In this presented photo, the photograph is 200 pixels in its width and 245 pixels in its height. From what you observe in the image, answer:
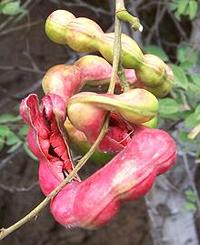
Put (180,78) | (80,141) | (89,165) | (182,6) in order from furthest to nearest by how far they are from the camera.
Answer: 1. (89,165)
2. (182,6)
3. (180,78)
4. (80,141)

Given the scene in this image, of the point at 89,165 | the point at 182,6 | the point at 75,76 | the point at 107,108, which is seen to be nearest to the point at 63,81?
the point at 75,76

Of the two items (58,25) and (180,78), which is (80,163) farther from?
(180,78)

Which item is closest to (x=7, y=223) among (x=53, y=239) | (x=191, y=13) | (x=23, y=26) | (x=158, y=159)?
(x=53, y=239)

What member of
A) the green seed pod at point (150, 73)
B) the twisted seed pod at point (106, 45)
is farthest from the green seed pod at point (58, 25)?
the green seed pod at point (150, 73)

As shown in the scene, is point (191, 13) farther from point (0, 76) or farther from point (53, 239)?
point (53, 239)

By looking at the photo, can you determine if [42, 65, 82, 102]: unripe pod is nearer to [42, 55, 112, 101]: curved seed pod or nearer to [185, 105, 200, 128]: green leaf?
[42, 55, 112, 101]: curved seed pod

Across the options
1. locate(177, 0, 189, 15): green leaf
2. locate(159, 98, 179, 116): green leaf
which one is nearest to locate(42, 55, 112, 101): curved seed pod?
locate(159, 98, 179, 116): green leaf
